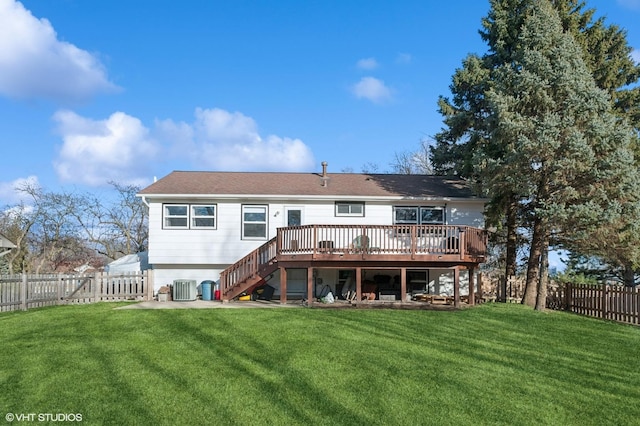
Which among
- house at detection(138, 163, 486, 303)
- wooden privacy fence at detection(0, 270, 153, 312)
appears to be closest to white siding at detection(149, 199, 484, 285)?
house at detection(138, 163, 486, 303)

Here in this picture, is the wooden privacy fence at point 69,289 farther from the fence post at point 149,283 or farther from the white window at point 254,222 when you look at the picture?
the white window at point 254,222

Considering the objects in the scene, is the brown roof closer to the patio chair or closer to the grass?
the patio chair

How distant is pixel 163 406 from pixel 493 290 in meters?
16.6

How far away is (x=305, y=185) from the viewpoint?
68.2ft

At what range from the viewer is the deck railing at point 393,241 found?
16094 mm

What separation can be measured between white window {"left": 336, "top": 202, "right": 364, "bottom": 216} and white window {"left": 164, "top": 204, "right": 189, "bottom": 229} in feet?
18.7

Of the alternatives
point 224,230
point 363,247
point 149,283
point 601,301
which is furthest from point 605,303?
point 149,283

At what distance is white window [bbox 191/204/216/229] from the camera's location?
19.6 meters

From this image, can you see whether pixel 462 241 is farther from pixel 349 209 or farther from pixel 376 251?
pixel 349 209

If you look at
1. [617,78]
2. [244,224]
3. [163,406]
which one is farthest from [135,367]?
[617,78]

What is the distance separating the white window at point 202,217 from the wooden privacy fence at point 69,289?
8.45 ft

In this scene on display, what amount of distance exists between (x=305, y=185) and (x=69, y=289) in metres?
9.26

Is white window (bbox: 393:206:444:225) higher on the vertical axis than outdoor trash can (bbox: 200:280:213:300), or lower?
higher

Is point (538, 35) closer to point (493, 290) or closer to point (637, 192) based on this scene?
point (637, 192)
